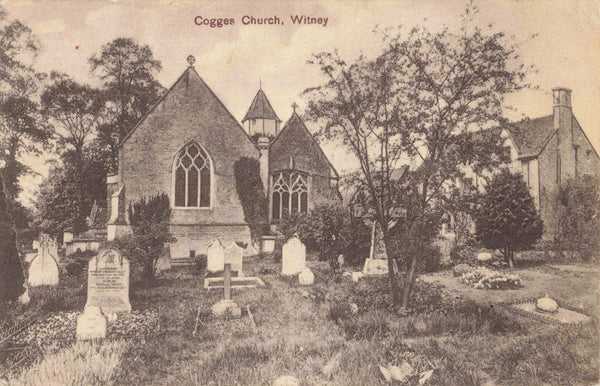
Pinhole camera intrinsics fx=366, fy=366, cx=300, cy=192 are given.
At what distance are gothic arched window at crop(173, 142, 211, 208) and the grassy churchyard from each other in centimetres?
441

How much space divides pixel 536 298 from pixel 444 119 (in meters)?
4.23

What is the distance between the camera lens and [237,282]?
9.38m

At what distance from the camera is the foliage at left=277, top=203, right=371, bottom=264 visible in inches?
469

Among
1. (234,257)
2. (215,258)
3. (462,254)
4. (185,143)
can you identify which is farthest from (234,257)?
(462,254)

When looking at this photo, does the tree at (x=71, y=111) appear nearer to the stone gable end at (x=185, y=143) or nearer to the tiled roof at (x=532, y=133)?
the stone gable end at (x=185, y=143)

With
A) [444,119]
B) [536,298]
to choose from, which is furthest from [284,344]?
[536,298]

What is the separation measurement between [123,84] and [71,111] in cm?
210

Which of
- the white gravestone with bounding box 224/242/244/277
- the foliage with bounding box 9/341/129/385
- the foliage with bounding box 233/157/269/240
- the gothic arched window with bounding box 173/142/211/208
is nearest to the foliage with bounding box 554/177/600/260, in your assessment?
the foliage with bounding box 9/341/129/385

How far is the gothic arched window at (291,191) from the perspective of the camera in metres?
14.6

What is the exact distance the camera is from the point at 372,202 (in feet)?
23.8

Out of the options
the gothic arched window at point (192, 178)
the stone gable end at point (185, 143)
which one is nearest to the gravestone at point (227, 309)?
the stone gable end at point (185, 143)

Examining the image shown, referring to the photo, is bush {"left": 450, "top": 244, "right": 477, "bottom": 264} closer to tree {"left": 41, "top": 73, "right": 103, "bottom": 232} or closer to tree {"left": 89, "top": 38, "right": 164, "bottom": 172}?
tree {"left": 89, "top": 38, "right": 164, "bottom": 172}

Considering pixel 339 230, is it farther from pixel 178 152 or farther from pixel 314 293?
pixel 178 152

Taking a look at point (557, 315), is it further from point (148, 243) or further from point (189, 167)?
point (189, 167)
